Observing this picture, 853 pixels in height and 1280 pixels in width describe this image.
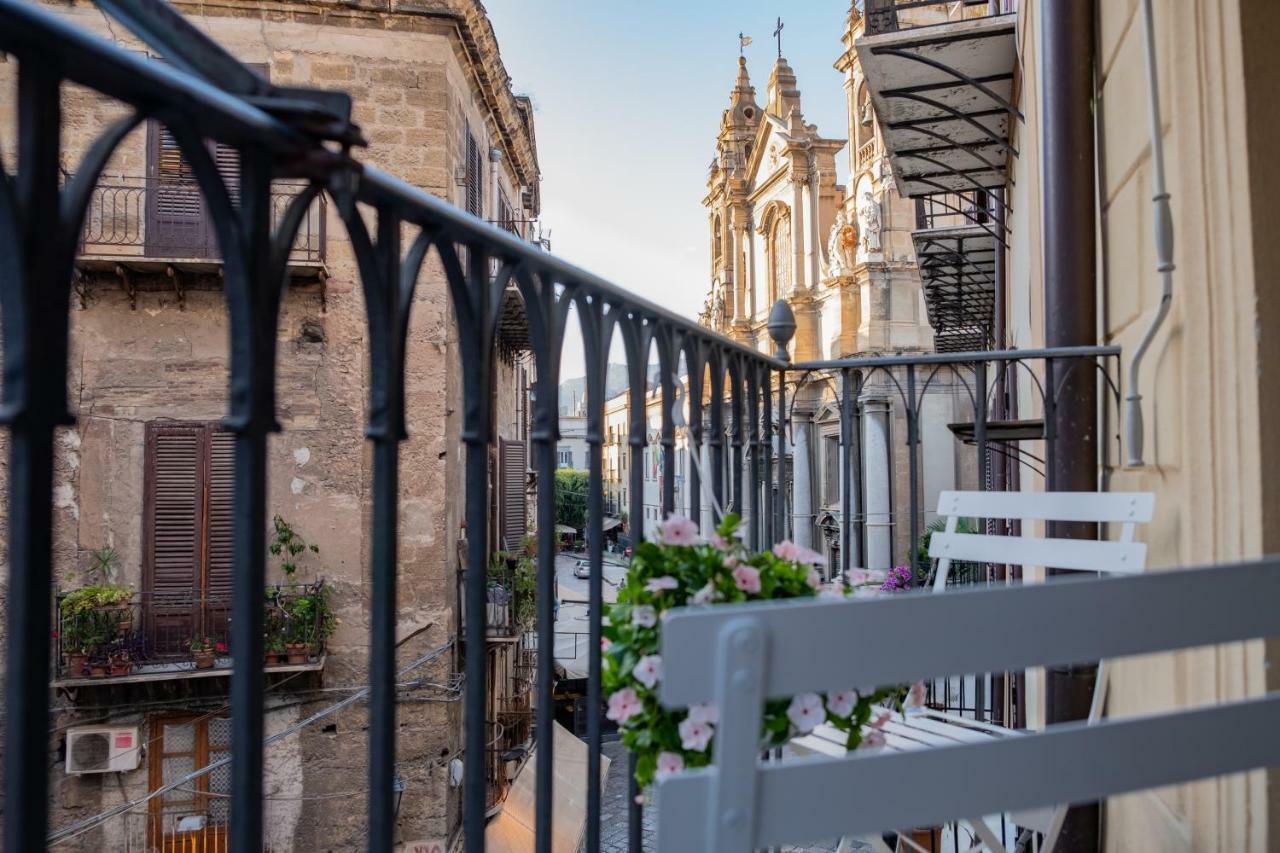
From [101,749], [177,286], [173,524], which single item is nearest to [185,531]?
[173,524]

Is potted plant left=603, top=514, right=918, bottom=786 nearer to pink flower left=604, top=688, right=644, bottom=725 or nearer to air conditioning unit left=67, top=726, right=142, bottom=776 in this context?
pink flower left=604, top=688, right=644, bottom=725

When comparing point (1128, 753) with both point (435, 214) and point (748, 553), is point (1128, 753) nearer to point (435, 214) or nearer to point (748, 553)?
point (748, 553)

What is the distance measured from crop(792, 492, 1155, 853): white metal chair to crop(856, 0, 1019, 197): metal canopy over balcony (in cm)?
309

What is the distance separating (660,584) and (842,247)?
23499mm

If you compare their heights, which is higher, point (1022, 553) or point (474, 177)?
point (474, 177)

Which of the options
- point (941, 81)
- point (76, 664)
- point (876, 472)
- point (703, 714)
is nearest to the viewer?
point (703, 714)

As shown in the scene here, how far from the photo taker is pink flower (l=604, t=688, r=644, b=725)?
1.18 m

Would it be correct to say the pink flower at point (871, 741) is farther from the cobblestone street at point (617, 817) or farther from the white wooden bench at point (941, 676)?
the cobblestone street at point (617, 817)

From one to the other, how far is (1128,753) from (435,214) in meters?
0.95

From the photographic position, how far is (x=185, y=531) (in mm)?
9383

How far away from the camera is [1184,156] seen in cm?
182

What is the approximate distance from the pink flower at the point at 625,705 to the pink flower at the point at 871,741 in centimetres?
42

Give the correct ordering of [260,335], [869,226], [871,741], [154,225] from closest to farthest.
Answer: [260,335] → [871,741] → [154,225] → [869,226]

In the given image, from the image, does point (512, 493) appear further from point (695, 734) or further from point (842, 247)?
point (842, 247)
